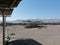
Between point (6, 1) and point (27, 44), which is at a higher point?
point (6, 1)

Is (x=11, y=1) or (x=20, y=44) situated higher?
(x=11, y=1)

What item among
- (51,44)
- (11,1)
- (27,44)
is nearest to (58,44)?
(51,44)

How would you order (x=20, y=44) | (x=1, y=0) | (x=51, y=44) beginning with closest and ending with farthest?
(x=1, y=0) < (x=20, y=44) < (x=51, y=44)

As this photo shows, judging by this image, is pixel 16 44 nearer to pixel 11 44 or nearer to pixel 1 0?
pixel 11 44

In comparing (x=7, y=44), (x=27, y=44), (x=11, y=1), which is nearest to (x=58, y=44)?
(x=27, y=44)

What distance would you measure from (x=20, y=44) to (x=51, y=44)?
291cm

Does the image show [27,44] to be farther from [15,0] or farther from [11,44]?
[15,0]

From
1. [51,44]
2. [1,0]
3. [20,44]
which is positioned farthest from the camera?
[51,44]

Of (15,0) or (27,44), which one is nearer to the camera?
(15,0)

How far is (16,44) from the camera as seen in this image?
13555 millimetres

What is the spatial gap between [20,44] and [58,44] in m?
3.35

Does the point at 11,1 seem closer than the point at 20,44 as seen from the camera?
Yes

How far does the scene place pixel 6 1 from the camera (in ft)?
27.4

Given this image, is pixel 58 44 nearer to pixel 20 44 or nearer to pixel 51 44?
pixel 51 44
